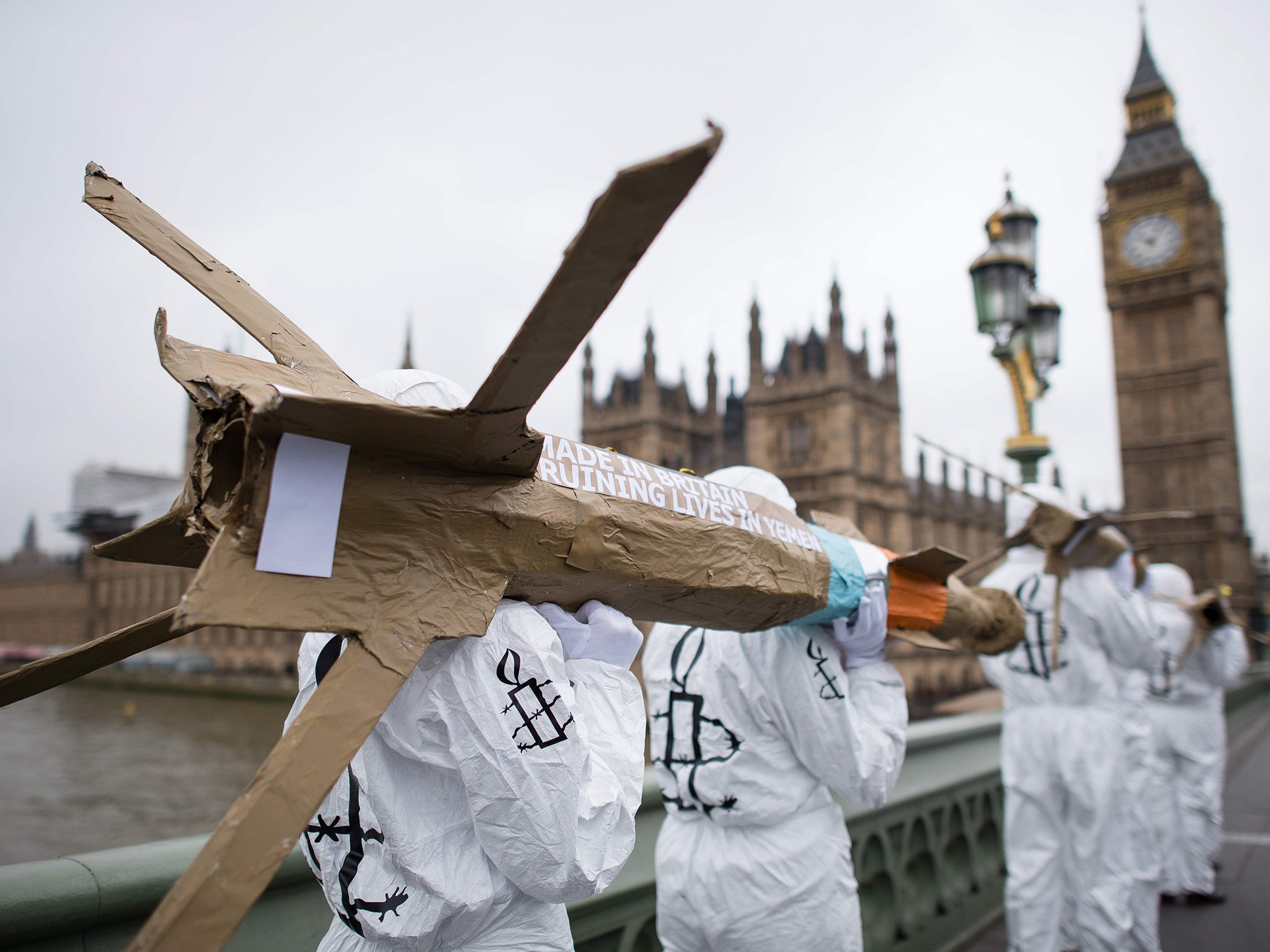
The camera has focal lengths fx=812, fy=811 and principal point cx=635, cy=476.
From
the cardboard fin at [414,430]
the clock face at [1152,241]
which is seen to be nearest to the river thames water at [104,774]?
the cardboard fin at [414,430]

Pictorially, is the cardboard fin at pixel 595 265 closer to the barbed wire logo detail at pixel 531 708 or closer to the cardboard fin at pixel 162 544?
the barbed wire logo detail at pixel 531 708

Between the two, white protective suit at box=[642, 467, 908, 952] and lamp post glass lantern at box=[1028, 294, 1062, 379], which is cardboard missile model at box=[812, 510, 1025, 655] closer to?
white protective suit at box=[642, 467, 908, 952]

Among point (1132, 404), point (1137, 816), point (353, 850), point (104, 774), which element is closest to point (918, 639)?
point (353, 850)

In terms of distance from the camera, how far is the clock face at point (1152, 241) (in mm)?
33562

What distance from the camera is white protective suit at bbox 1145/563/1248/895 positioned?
18.9 feet

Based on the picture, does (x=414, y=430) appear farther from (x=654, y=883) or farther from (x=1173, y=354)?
(x=1173, y=354)

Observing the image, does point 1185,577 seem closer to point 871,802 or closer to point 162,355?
point 871,802

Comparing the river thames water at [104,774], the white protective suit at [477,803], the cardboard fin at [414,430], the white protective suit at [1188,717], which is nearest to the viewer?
the cardboard fin at [414,430]

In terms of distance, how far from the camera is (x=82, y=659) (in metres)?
1.27

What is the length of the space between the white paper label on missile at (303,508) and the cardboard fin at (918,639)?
175 centimetres

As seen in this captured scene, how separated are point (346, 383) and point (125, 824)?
395 centimetres

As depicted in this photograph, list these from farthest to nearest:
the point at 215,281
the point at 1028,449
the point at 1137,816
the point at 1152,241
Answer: the point at 1152,241 → the point at 1028,449 → the point at 1137,816 → the point at 215,281

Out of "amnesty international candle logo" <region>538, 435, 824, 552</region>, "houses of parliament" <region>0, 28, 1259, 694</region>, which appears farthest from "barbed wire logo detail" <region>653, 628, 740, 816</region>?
"houses of parliament" <region>0, 28, 1259, 694</region>

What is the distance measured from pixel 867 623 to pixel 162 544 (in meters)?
1.73
